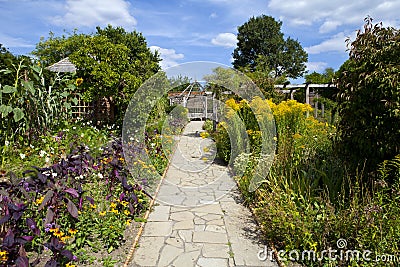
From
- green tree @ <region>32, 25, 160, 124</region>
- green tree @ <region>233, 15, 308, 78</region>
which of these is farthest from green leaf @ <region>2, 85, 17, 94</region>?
green tree @ <region>233, 15, 308, 78</region>

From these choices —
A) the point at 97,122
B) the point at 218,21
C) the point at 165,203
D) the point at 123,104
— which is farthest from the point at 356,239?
the point at 97,122

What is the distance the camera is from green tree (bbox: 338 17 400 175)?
2570 mm

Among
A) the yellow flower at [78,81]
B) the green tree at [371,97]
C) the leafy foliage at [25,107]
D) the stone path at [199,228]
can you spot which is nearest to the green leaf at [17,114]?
the leafy foliage at [25,107]

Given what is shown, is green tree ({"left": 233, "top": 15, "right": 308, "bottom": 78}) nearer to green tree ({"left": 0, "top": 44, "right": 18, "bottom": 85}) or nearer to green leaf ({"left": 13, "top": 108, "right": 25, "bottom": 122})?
green tree ({"left": 0, "top": 44, "right": 18, "bottom": 85})

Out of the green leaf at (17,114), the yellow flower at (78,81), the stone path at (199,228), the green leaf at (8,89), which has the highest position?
the yellow flower at (78,81)

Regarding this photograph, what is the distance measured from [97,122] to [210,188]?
18.4 ft

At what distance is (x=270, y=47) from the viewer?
28.4 metres

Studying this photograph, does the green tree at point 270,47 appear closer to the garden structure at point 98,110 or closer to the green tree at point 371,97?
the garden structure at point 98,110

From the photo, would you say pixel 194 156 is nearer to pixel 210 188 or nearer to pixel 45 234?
pixel 210 188

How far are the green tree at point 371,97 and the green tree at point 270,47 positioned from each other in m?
25.8

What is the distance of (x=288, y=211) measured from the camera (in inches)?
111

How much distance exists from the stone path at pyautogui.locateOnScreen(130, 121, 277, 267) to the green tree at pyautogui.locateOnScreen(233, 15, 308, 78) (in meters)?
24.8

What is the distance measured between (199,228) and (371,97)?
2.11 m

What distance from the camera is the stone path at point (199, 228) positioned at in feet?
8.37
